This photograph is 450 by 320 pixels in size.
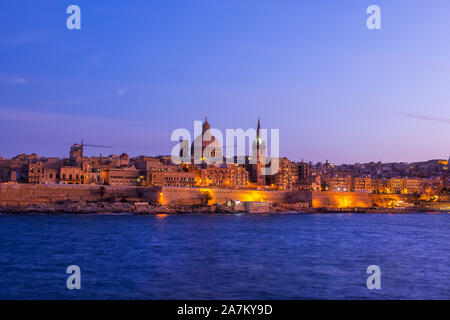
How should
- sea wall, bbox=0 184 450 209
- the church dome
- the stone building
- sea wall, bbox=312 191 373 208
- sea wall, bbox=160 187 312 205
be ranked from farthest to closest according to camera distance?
the church dome, the stone building, sea wall, bbox=312 191 373 208, sea wall, bbox=160 187 312 205, sea wall, bbox=0 184 450 209

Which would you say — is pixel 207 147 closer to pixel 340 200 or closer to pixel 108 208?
pixel 340 200

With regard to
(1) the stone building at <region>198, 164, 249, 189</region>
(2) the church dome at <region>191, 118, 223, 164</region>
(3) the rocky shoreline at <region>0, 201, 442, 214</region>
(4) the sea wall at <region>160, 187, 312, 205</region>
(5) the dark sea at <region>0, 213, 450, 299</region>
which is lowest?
(5) the dark sea at <region>0, 213, 450, 299</region>

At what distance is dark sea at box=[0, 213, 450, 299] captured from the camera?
12.0 meters

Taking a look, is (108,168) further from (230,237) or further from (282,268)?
(282,268)

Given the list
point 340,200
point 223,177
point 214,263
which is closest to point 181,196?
point 223,177

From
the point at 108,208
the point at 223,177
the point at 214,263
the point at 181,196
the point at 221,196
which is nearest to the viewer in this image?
the point at 214,263

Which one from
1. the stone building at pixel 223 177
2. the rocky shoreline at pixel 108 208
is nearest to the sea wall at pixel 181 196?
the rocky shoreline at pixel 108 208

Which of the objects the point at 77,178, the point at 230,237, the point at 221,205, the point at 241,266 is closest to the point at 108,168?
the point at 77,178

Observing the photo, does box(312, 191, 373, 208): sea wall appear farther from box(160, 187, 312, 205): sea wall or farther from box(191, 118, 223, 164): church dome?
box(191, 118, 223, 164): church dome

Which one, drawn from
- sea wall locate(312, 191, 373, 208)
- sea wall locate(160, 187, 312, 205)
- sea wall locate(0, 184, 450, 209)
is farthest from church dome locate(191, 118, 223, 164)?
sea wall locate(312, 191, 373, 208)

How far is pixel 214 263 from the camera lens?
16359mm

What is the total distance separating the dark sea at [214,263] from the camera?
12008 millimetres

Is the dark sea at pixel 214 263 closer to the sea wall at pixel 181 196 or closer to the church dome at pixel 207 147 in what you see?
the sea wall at pixel 181 196

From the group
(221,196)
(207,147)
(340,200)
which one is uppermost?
(207,147)
